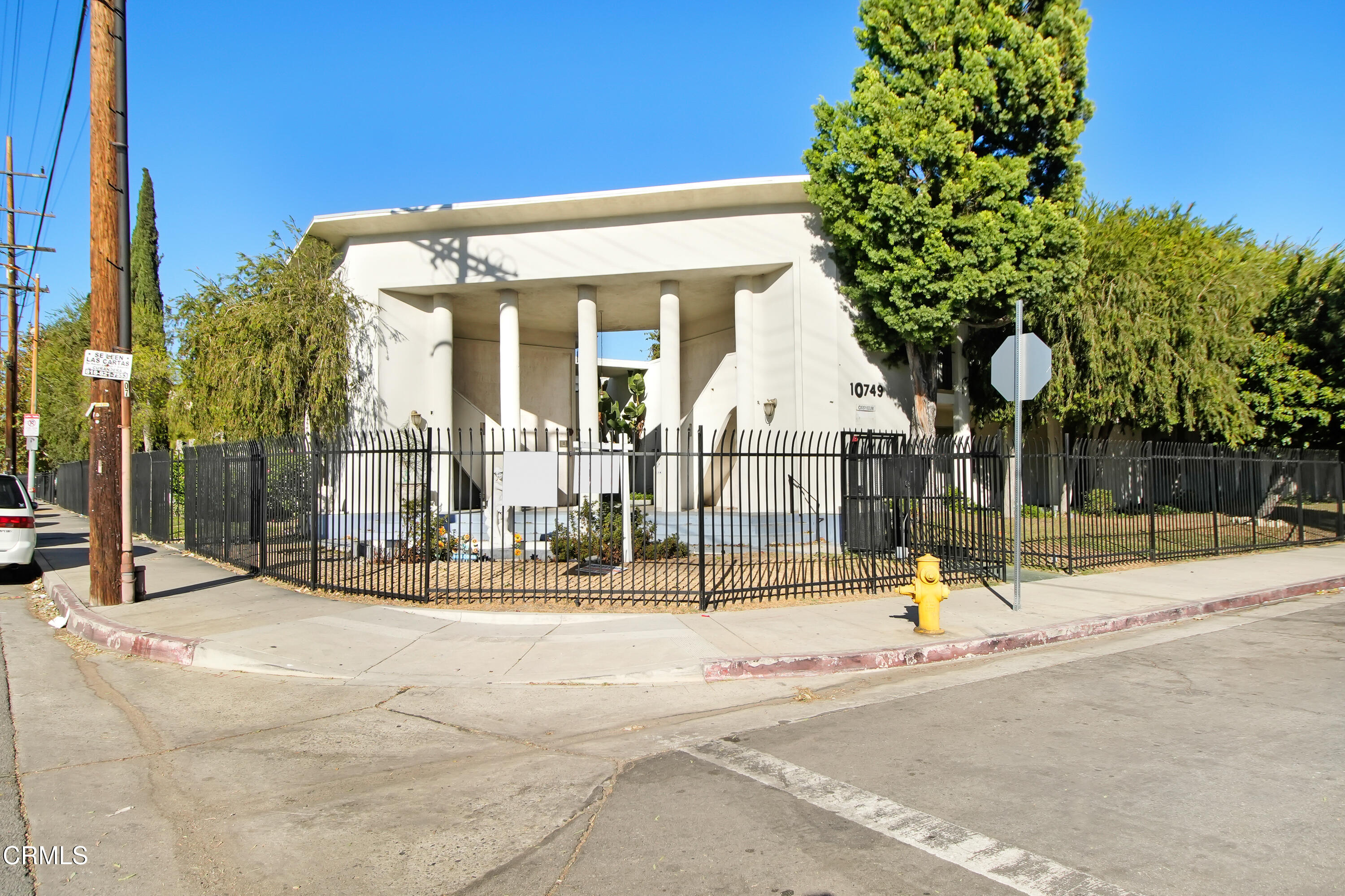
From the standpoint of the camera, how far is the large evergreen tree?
16.5 metres

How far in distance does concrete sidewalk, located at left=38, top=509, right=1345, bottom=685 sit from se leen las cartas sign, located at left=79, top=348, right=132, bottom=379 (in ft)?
9.34

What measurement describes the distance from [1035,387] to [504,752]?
7183 mm

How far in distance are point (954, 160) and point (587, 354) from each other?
911 centimetres

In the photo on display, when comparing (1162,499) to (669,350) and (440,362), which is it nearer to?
(669,350)

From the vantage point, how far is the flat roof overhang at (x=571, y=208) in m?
18.1

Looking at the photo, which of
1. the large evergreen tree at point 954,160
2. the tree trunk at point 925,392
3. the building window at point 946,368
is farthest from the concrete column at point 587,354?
the building window at point 946,368

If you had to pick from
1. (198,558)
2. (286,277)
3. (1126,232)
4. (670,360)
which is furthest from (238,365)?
(1126,232)

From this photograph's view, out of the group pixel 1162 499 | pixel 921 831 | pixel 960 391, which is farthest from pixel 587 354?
pixel 921 831

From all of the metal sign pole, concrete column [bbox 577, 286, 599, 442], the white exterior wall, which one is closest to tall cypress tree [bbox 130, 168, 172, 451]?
the white exterior wall

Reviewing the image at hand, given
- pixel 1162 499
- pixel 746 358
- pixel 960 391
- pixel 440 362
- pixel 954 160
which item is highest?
pixel 954 160

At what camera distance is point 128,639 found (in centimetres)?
870

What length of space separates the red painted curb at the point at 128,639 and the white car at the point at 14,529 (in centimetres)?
383

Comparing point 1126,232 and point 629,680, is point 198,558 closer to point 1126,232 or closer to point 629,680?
point 629,680

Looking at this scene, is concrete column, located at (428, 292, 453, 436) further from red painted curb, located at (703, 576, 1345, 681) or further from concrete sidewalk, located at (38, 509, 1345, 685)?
red painted curb, located at (703, 576, 1345, 681)
